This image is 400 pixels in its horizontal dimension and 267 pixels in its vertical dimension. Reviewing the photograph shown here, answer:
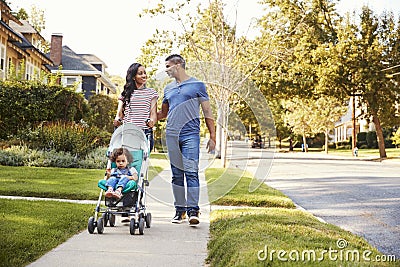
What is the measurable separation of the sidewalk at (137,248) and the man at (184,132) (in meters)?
0.37

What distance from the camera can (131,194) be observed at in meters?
5.84

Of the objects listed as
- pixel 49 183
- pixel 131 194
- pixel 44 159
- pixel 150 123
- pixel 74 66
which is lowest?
pixel 49 183

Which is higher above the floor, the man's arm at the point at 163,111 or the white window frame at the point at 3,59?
the white window frame at the point at 3,59

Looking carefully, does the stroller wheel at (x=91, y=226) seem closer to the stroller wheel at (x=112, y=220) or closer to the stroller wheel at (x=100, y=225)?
the stroller wheel at (x=100, y=225)

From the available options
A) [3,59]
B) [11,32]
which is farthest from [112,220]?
[11,32]

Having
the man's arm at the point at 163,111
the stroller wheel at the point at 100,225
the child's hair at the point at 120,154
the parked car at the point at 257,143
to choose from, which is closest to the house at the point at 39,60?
the parked car at the point at 257,143

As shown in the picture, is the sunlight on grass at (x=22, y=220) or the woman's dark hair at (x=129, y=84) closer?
the sunlight on grass at (x=22, y=220)

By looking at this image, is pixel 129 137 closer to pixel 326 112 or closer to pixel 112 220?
pixel 112 220

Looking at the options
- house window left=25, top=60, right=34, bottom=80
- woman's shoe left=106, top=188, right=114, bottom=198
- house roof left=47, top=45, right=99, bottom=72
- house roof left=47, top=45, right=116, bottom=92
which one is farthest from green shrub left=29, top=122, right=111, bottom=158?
house roof left=47, top=45, right=99, bottom=72

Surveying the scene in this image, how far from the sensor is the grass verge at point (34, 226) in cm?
432

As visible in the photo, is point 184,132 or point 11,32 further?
point 11,32

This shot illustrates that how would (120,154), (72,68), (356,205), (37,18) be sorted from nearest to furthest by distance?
(120,154) < (356,205) < (72,68) < (37,18)

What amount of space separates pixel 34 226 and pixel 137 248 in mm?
1240

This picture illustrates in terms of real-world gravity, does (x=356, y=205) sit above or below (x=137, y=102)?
below
